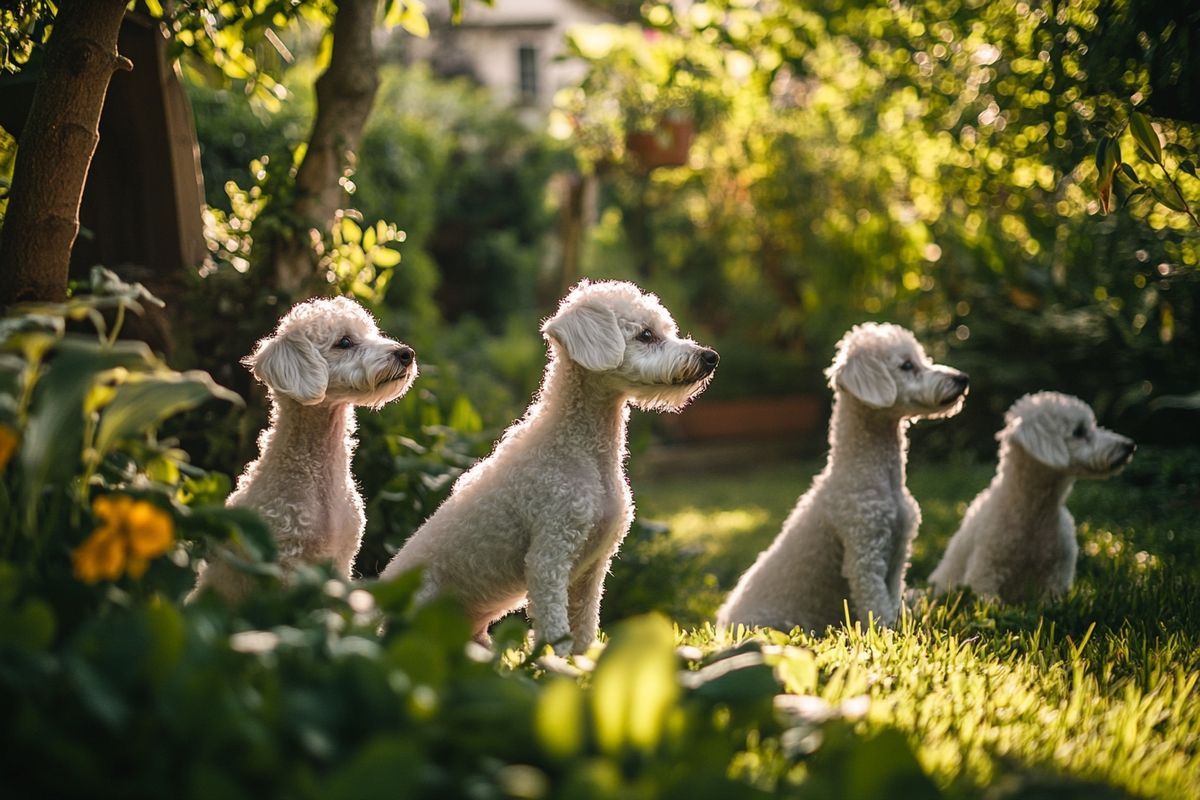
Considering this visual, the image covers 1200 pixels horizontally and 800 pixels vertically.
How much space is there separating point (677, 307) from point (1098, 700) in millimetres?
11674

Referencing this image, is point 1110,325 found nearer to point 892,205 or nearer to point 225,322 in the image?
point 892,205

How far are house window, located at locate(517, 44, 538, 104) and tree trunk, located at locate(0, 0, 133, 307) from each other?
29513 mm

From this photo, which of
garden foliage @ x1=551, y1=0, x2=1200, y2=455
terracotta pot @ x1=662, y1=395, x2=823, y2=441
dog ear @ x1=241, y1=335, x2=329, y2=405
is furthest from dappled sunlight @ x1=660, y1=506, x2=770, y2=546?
dog ear @ x1=241, y1=335, x2=329, y2=405

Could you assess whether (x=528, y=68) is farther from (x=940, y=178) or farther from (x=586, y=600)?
(x=586, y=600)

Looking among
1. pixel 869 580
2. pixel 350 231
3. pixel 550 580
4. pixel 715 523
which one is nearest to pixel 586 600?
pixel 550 580

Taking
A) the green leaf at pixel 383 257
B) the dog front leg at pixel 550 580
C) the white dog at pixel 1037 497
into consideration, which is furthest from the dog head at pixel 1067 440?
the green leaf at pixel 383 257

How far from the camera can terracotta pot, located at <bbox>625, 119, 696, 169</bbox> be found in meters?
11.0

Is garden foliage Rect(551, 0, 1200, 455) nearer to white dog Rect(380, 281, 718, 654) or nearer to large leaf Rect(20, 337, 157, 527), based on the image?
white dog Rect(380, 281, 718, 654)

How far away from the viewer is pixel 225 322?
4918 mm

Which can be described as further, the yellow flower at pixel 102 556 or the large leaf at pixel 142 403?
the large leaf at pixel 142 403

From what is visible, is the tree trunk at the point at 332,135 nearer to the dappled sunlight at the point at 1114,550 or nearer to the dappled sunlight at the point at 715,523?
the dappled sunlight at the point at 715,523

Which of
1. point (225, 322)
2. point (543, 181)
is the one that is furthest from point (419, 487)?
point (543, 181)

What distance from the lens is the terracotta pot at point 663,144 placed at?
1103cm

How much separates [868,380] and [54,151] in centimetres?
288
